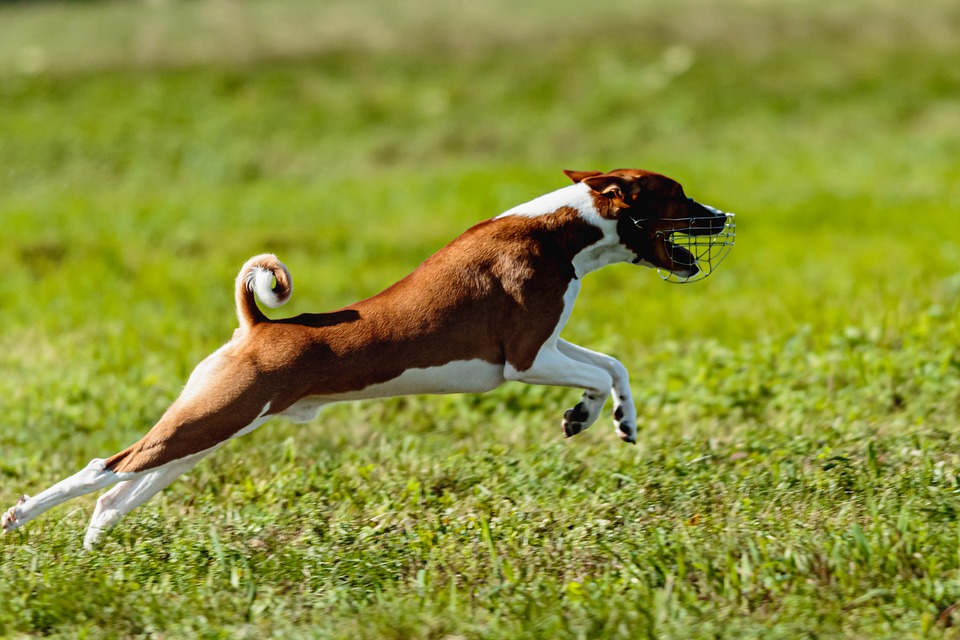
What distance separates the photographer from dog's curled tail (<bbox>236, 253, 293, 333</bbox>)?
5.28 m

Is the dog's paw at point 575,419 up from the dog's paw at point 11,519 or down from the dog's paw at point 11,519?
up

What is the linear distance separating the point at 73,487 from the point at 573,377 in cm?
227

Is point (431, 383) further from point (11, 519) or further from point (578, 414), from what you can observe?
point (11, 519)

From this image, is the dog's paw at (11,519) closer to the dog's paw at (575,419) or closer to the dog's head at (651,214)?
the dog's paw at (575,419)

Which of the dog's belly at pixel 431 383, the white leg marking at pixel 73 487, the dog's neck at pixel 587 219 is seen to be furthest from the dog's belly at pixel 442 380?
the white leg marking at pixel 73 487

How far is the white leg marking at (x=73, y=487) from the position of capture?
520 cm

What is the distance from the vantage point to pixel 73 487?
17.0ft

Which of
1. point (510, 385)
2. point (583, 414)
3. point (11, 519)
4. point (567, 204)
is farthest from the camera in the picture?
point (510, 385)

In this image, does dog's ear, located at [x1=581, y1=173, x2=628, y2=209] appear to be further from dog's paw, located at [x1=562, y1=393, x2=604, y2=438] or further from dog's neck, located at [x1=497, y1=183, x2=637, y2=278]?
dog's paw, located at [x1=562, y1=393, x2=604, y2=438]

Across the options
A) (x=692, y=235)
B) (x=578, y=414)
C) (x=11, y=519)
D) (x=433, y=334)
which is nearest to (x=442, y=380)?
(x=433, y=334)

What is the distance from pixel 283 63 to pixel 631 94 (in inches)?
306

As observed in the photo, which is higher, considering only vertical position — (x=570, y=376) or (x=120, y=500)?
(x=570, y=376)

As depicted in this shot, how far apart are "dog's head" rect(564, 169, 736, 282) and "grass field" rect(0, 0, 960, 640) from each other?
1.19 metres

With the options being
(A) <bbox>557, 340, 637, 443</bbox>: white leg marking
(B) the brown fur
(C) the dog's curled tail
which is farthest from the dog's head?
(C) the dog's curled tail
